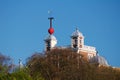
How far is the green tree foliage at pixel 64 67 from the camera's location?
77.2m

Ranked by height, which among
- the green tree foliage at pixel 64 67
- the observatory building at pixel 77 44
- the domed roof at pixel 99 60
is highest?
the observatory building at pixel 77 44

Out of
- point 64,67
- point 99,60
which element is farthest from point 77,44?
point 64,67

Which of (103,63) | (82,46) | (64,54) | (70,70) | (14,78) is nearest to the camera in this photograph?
(14,78)

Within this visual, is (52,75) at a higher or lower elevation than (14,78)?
higher

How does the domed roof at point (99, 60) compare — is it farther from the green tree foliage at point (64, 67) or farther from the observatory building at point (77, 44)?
the green tree foliage at point (64, 67)

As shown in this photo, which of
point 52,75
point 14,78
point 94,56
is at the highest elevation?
point 94,56

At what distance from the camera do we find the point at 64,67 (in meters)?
80.1

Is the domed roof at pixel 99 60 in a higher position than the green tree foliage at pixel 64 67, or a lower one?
higher

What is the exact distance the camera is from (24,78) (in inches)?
1550

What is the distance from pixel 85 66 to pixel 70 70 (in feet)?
8.35

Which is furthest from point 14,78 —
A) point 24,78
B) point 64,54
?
point 64,54

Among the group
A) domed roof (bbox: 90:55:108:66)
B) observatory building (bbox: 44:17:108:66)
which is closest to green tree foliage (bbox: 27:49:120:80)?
domed roof (bbox: 90:55:108:66)

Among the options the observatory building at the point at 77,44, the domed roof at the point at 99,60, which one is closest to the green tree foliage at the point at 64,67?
the domed roof at the point at 99,60

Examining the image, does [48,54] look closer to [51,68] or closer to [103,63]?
[51,68]
